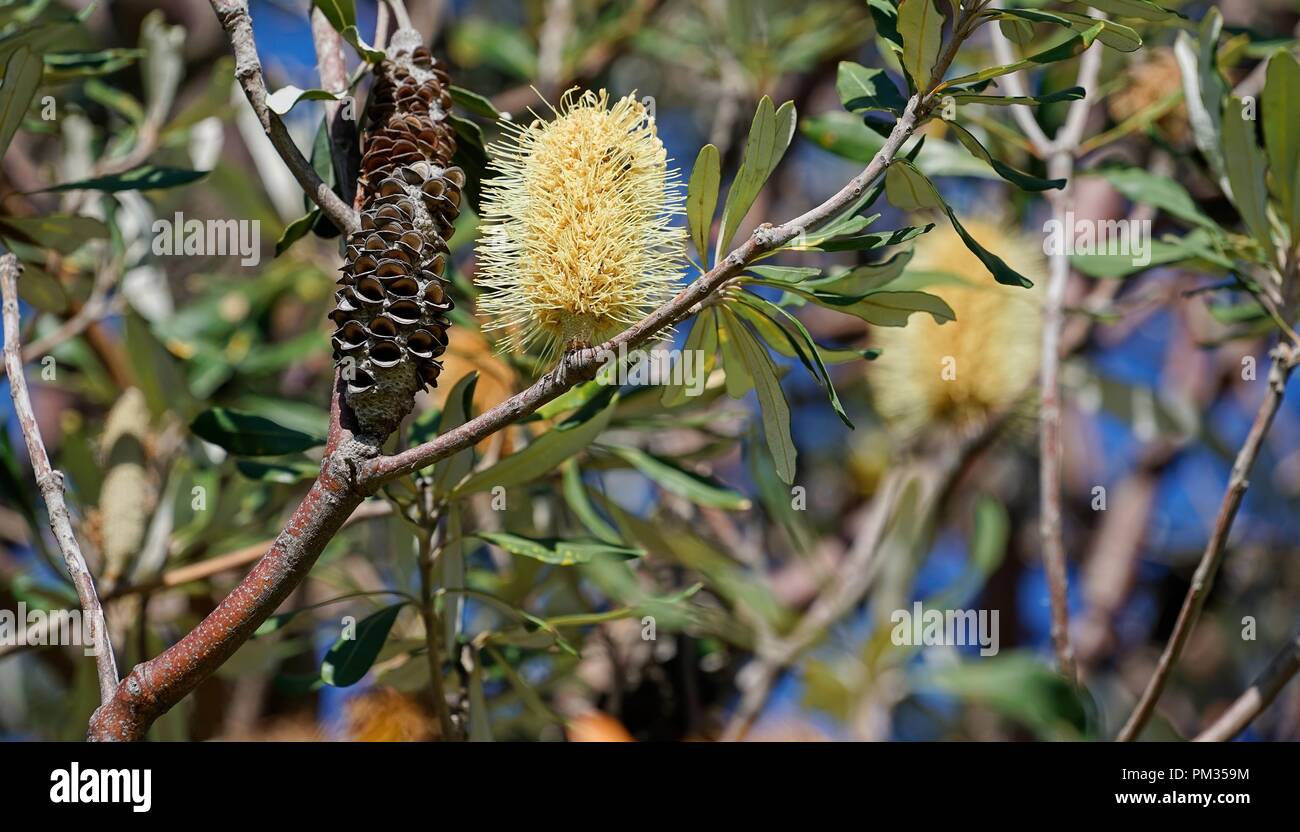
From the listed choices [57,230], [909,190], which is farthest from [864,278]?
[57,230]

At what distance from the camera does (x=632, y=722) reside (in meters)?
1.61

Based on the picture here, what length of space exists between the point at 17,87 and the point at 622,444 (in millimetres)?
721

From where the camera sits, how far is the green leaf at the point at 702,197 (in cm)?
81

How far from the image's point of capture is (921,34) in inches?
29.8

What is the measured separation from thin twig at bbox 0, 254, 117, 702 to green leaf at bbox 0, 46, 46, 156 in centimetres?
22

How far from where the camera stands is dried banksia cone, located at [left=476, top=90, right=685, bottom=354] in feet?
2.55

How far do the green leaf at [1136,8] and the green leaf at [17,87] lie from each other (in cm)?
84

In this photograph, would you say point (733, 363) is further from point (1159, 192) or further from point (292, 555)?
point (1159, 192)

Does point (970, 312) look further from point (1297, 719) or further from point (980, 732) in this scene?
point (1297, 719)

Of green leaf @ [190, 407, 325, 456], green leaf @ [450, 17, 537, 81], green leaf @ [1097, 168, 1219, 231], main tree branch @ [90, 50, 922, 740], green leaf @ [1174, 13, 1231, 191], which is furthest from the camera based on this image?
green leaf @ [450, 17, 537, 81]

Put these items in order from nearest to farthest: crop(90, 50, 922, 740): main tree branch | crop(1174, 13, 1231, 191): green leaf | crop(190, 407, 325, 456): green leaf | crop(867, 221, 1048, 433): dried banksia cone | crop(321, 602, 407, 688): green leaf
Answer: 1. crop(90, 50, 922, 740): main tree branch
2. crop(321, 602, 407, 688): green leaf
3. crop(190, 407, 325, 456): green leaf
4. crop(1174, 13, 1231, 191): green leaf
5. crop(867, 221, 1048, 433): dried banksia cone

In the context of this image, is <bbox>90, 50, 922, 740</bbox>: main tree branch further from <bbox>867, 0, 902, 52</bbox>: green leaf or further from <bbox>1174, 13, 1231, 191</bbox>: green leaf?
<bbox>1174, 13, 1231, 191</bbox>: green leaf

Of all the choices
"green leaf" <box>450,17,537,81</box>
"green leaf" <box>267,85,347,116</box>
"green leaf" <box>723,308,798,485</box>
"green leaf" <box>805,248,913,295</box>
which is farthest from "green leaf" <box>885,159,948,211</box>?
"green leaf" <box>450,17,537,81</box>
